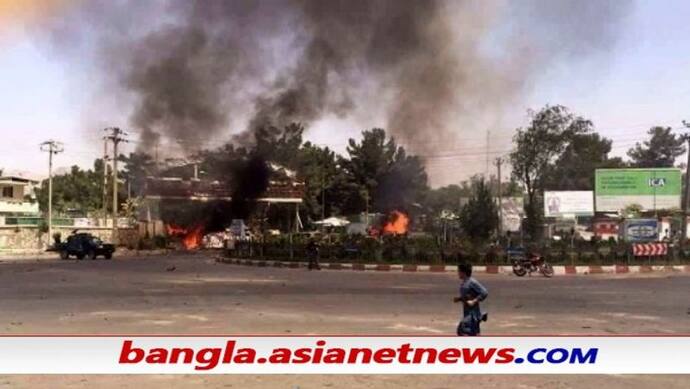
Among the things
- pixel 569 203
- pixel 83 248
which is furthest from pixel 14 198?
pixel 569 203

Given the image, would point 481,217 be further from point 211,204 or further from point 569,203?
point 211,204

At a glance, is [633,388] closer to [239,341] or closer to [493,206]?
[239,341]

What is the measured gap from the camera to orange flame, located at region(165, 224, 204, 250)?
4416 cm

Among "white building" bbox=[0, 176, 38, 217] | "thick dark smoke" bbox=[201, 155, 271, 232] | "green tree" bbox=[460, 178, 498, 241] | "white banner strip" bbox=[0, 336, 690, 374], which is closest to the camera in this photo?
"white banner strip" bbox=[0, 336, 690, 374]

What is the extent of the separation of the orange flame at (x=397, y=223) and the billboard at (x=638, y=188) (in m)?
11.2

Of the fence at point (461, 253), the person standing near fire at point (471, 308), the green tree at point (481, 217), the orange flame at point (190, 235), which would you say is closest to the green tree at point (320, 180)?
the orange flame at point (190, 235)

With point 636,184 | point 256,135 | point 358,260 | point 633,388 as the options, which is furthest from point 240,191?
point 633,388

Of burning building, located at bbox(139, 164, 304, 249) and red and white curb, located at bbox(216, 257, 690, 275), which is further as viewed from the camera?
burning building, located at bbox(139, 164, 304, 249)

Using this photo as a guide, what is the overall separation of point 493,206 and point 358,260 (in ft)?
29.8

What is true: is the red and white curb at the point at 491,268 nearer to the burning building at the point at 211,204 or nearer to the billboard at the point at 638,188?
the burning building at the point at 211,204

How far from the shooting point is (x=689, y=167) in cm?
3366

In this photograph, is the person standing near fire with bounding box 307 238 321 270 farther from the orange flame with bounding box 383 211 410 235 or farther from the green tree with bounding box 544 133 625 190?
the green tree with bounding box 544 133 625 190

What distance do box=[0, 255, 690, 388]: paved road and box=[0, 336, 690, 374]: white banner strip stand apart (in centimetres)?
91

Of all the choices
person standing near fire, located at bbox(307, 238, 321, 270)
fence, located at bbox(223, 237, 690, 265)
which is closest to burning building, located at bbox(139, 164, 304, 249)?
fence, located at bbox(223, 237, 690, 265)
